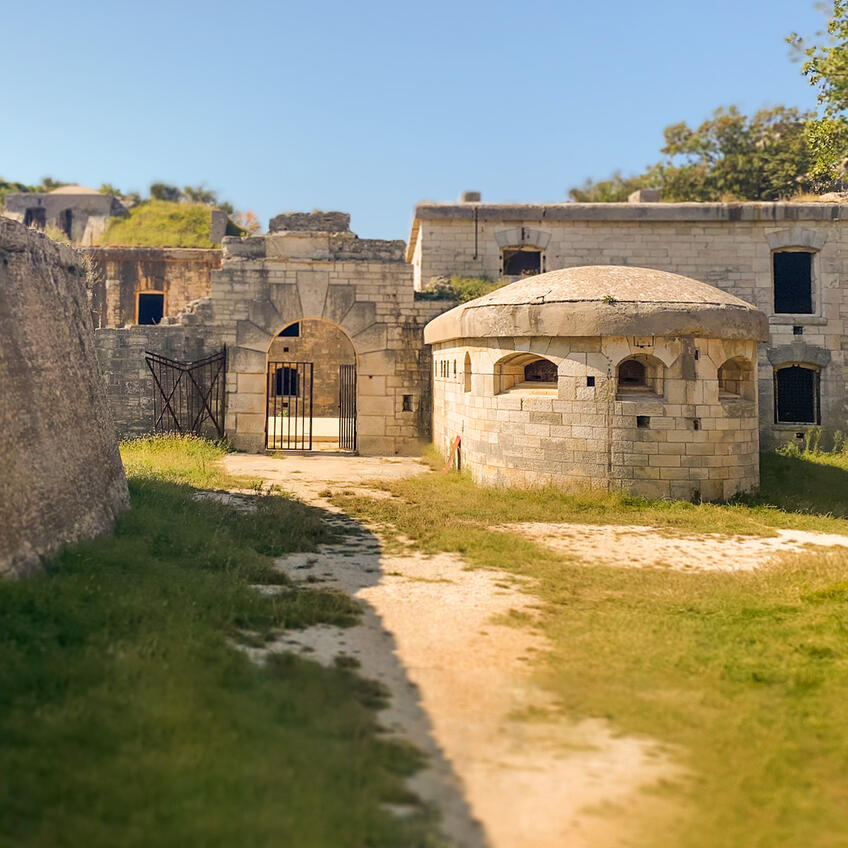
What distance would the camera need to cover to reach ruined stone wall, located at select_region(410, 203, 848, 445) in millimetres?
14281

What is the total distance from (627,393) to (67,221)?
87.2 feet

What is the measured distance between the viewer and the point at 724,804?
2730 millimetres

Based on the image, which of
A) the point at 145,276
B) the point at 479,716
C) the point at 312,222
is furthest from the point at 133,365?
the point at 479,716

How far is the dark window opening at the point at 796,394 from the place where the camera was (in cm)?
1435

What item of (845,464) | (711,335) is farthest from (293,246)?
(845,464)

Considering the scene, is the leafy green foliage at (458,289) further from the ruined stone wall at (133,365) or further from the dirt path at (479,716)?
the dirt path at (479,716)

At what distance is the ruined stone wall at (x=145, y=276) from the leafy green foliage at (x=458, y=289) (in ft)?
35.2

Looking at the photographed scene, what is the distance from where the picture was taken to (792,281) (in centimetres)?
1465

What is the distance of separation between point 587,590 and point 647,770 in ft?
8.39

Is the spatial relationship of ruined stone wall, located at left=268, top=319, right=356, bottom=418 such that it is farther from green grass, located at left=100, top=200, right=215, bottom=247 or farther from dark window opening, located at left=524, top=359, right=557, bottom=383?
dark window opening, located at left=524, top=359, right=557, bottom=383

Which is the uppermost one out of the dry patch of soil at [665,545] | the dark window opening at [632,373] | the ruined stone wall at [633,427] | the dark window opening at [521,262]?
the dark window opening at [521,262]

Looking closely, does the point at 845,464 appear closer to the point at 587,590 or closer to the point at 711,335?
the point at 711,335

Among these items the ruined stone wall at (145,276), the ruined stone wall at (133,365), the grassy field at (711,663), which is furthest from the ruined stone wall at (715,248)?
the ruined stone wall at (145,276)

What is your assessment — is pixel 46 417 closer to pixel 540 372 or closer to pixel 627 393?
pixel 627 393
